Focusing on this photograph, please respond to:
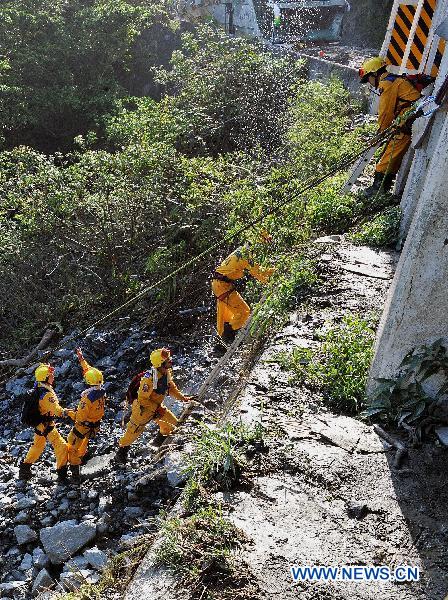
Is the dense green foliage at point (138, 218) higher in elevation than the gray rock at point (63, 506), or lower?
higher

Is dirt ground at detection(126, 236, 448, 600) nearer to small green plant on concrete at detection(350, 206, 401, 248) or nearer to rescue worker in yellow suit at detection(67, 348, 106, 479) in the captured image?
rescue worker in yellow suit at detection(67, 348, 106, 479)

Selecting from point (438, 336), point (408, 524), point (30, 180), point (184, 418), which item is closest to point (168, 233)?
point (30, 180)

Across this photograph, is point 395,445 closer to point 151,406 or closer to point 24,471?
point 151,406

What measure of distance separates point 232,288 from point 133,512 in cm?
285

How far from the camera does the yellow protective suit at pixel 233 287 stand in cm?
691

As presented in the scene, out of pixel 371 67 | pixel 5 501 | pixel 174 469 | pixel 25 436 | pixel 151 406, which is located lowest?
pixel 25 436

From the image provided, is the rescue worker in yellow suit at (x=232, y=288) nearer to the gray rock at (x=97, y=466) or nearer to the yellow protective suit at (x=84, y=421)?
the yellow protective suit at (x=84, y=421)

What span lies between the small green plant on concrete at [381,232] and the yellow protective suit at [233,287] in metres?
1.14

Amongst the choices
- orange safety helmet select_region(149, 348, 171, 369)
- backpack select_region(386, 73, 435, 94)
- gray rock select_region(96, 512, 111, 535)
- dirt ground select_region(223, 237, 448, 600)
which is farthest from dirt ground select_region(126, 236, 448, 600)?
backpack select_region(386, 73, 435, 94)

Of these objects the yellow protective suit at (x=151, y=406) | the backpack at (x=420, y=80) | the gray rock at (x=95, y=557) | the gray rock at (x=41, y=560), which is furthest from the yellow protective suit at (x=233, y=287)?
the gray rock at (x=41, y=560)

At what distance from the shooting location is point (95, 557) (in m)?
4.86

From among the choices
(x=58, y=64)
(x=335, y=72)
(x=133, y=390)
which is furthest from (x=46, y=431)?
(x=58, y=64)

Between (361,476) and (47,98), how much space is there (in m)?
13.8

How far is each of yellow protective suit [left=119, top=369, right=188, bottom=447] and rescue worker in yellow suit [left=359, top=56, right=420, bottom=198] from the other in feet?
12.4
